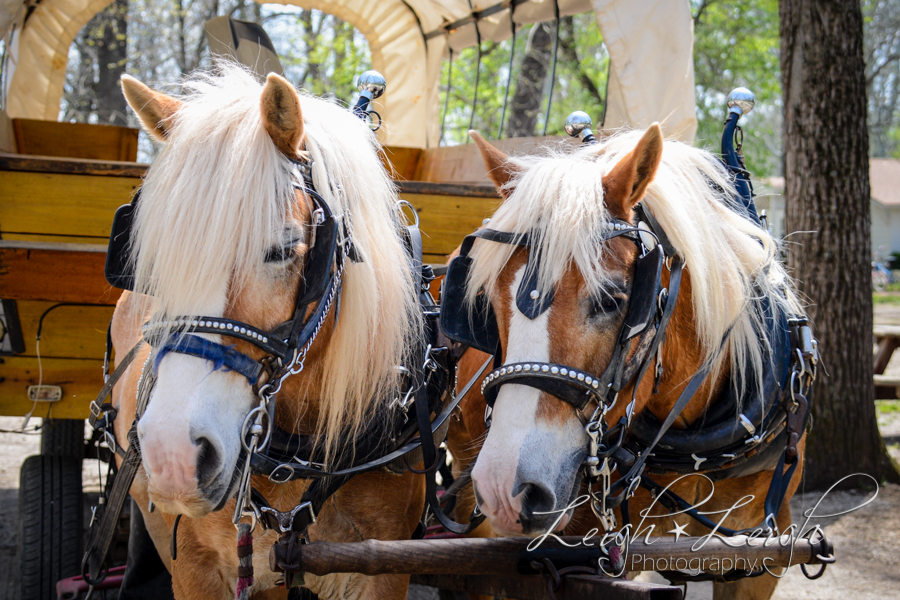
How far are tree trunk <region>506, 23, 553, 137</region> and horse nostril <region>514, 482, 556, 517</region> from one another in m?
10.2

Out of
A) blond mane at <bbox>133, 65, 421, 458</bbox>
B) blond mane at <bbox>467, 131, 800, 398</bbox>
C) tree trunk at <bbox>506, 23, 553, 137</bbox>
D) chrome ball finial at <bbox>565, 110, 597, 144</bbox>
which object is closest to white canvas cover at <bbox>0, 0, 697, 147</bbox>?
chrome ball finial at <bbox>565, 110, 597, 144</bbox>

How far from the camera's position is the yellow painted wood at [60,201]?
2.61 metres

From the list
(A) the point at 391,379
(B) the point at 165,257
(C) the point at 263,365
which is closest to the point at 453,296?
(A) the point at 391,379

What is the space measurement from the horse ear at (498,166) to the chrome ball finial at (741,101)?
0.96 meters

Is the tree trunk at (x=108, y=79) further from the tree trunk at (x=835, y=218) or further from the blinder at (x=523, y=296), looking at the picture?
the blinder at (x=523, y=296)

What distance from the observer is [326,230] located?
5.10 ft

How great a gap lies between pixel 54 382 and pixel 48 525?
1.93ft

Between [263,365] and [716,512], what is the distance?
1353 mm

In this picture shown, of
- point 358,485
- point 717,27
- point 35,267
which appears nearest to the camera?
point 358,485

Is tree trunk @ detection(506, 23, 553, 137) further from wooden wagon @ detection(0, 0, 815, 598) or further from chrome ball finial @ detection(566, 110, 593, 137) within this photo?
chrome ball finial @ detection(566, 110, 593, 137)

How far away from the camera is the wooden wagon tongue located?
1541 millimetres

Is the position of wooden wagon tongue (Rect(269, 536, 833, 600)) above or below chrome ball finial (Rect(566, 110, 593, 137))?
below

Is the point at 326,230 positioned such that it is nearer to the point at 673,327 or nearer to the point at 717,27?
the point at 673,327

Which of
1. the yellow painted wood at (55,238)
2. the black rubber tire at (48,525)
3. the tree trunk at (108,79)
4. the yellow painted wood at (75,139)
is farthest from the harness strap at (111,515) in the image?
the tree trunk at (108,79)
